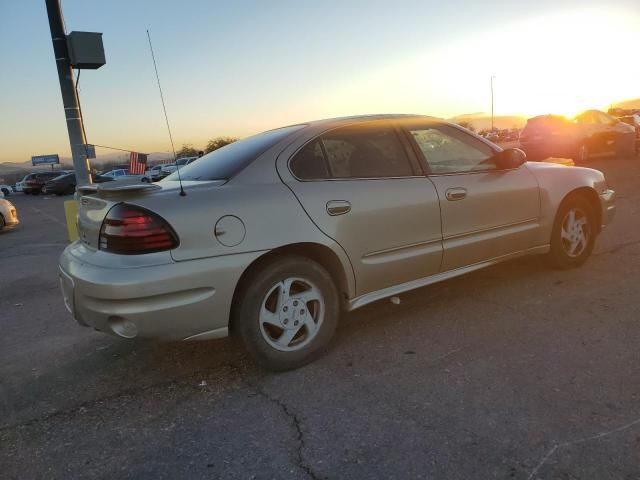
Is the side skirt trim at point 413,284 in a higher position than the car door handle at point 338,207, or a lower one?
lower

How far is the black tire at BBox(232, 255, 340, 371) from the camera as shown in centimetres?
298

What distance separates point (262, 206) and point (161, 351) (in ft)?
4.70

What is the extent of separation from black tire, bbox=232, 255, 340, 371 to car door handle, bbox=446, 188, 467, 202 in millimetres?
1187

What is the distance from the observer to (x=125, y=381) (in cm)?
324

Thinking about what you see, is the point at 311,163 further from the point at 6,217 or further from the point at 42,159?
the point at 42,159

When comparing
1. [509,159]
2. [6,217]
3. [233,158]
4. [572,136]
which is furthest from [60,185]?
[509,159]

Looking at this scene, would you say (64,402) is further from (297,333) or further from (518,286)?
(518,286)

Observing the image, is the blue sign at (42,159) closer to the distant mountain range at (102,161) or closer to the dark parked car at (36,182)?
the distant mountain range at (102,161)

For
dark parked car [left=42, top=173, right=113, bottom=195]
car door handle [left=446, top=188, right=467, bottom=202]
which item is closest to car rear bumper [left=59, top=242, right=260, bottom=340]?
car door handle [left=446, top=188, right=467, bottom=202]

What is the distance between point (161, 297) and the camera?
108 inches

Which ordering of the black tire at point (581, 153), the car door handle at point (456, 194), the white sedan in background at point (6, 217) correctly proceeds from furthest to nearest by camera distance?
the black tire at point (581, 153) < the white sedan in background at point (6, 217) < the car door handle at point (456, 194)

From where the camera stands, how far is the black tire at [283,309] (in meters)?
2.98

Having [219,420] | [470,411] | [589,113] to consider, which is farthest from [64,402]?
[589,113]

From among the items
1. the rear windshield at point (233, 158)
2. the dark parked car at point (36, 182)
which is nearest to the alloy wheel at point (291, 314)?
the rear windshield at point (233, 158)
